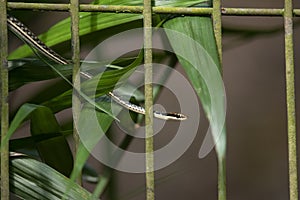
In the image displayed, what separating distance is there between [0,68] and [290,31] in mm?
329

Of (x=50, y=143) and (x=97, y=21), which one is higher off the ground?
(x=97, y=21)

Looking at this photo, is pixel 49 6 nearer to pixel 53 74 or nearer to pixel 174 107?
pixel 53 74

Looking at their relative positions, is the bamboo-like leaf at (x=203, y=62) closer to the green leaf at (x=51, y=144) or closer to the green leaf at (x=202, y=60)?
the green leaf at (x=202, y=60)

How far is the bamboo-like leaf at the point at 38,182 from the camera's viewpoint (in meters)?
0.74

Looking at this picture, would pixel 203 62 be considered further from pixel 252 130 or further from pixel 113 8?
pixel 252 130

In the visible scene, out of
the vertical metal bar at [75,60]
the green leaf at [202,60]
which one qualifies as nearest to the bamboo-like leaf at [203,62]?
the green leaf at [202,60]

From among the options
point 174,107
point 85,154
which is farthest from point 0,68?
point 174,107

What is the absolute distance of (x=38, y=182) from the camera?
2.48 feet

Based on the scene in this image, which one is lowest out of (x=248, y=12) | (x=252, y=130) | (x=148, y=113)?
(x=252, y=130)

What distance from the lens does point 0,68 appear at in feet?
2.49

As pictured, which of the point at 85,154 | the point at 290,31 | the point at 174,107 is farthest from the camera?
the point at 174,107

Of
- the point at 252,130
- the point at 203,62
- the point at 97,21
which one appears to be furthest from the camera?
the point at 252,130

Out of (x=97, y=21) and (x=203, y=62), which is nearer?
(x=203, y=62)

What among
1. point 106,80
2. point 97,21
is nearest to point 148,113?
point 106,80
